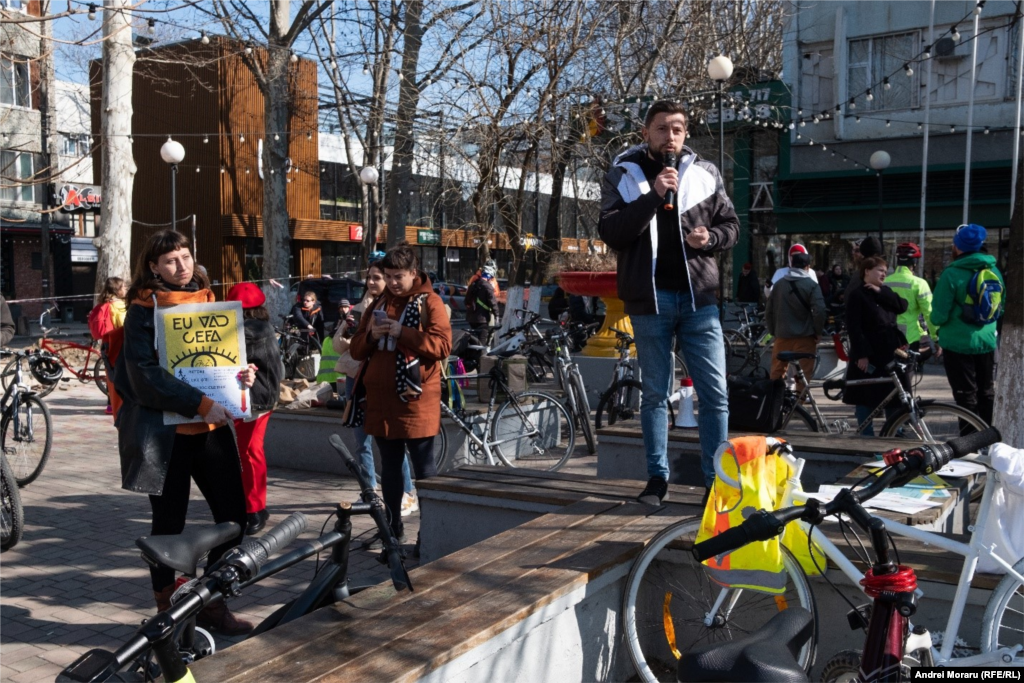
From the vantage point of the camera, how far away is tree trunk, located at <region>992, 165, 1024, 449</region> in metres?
5.57

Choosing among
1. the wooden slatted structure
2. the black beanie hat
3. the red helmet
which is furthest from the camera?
the wooden slatted structure

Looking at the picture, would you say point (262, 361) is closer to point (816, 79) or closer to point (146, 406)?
point (146, 406)

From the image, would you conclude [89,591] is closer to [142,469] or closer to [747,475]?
[142,469]

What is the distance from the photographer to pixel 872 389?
7.87 metres

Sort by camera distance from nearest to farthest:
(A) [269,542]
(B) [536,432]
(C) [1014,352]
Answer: (A) [269,542] < (C) [1014,352] < (B) [536,432]

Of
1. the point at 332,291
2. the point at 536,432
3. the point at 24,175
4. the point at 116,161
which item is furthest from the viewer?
the point at 24,175

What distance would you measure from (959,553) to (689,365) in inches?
66.1

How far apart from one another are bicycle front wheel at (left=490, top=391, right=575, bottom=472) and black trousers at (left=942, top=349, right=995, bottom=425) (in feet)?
10.6

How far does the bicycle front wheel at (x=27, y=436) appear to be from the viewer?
7855 mm

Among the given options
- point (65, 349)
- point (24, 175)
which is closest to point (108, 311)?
point (65, 349)

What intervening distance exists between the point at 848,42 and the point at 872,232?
5396 millimetres

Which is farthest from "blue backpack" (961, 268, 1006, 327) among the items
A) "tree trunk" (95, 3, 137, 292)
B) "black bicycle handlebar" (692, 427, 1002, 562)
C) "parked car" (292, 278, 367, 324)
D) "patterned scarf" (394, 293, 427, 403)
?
"parked car" (292, 278, 367, 324)

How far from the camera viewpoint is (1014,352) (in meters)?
5.65

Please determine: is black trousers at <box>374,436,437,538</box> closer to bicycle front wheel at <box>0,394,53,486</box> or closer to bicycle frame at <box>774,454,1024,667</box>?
bicycle frame at <box>774,454,1024,667</box>
